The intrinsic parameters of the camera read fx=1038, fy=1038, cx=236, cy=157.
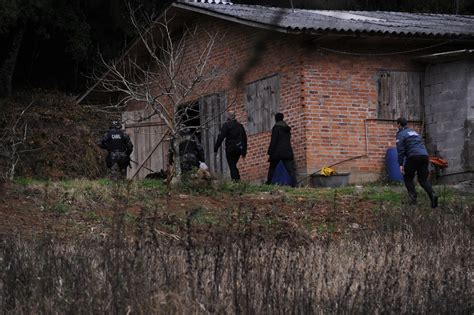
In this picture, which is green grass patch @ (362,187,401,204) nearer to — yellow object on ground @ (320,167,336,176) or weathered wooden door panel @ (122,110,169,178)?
yellow object on ground @ (320,167,336,176)

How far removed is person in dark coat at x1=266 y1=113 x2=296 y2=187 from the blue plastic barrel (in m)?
2.28

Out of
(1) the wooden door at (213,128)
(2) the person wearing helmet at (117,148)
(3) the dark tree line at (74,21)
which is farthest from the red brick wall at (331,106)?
(3) the dark tree line at (74,21)

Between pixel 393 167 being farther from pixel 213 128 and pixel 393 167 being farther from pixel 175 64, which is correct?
pixel 175 64

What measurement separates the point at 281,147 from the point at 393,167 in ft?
8.63

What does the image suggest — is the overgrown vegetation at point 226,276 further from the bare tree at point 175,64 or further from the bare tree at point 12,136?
the bare tree at point 12,136

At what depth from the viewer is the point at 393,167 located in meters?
20.1

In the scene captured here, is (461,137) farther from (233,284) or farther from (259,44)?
(259,44)

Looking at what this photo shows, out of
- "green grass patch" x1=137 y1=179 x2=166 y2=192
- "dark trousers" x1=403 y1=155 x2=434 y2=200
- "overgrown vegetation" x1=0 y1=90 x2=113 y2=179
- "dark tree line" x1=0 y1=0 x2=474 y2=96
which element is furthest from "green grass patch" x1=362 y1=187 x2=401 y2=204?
"dark tree line" x1=0 y1=0 x2=474 y2=96

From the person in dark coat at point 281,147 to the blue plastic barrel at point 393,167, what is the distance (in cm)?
228

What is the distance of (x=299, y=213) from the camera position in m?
15.2

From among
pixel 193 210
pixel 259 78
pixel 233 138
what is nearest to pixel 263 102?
pixel 259 78

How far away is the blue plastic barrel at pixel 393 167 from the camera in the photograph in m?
20.1

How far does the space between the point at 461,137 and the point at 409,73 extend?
171cm

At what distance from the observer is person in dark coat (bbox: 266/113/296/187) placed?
739 inches
